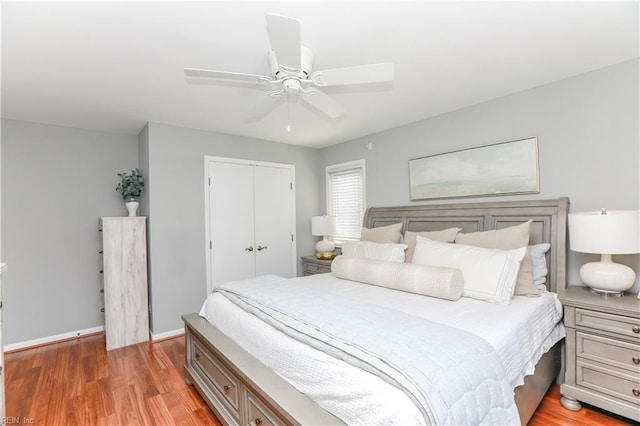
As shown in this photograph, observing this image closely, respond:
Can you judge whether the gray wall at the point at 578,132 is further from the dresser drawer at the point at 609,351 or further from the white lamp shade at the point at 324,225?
the white lamp shade at the point at 324,225

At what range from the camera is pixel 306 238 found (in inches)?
194

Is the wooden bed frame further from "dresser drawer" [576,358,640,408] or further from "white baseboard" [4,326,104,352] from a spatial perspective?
"white baseboard" [4,326,104,352]

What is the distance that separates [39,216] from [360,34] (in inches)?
154

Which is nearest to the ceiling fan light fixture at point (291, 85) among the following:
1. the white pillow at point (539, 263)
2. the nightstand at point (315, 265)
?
the white pillow at point (539, 263)

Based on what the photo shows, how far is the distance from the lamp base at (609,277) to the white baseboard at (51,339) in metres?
4.95

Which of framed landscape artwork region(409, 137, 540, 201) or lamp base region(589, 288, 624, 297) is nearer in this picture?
lamp base region(589, 288, 624, 297)

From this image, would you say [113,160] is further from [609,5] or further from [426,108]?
[609,5]

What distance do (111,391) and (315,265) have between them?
2.52m

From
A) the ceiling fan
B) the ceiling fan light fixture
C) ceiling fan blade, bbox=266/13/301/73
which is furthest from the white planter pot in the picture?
ceiling fan blade, bbox=266/13/301/73

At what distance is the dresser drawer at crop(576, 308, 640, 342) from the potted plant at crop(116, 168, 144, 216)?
4.24 m

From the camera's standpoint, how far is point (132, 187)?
3658 mm

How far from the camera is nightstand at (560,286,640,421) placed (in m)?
1.94

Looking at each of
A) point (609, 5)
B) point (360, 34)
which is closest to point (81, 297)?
point (360, 34)

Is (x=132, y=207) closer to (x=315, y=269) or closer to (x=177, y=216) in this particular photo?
(x=177, y=216)
